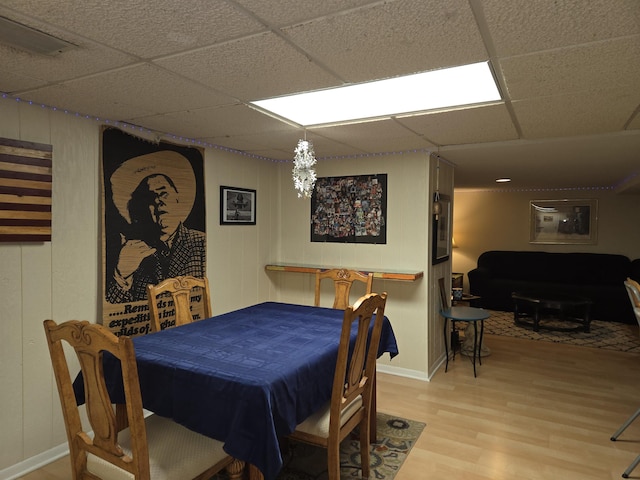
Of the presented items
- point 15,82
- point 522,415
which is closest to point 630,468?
point 522,415

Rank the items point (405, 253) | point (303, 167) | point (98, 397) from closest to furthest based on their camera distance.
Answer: point (98, 397)
point (303, 167)
point (405, 253)

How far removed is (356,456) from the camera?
8.16 ft

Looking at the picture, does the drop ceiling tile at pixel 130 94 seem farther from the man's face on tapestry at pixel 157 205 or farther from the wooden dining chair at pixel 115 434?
the wooden dining chair at pixel 115 434

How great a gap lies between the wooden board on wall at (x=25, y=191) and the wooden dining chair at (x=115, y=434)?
3.31 feet

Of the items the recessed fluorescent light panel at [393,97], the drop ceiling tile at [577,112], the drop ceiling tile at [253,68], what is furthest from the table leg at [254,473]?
the drop ceiling tile at [577,112]

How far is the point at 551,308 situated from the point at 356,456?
4.20m

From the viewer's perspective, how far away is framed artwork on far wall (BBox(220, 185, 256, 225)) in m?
3.72

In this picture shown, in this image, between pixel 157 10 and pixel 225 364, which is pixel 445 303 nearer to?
pixel 225 364

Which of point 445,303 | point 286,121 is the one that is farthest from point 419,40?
point 445,303

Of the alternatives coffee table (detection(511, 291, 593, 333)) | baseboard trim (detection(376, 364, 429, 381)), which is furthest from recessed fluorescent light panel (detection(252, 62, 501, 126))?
coffee table (detection(511, 291, 593, 333))

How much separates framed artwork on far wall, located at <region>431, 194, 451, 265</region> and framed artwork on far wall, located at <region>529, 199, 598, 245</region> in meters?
3.50

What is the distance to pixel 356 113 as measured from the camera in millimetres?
2641

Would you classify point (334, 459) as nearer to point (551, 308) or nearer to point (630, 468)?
point (630, 468)

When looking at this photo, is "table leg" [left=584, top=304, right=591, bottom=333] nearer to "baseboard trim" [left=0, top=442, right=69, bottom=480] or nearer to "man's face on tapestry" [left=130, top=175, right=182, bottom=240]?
"man's face on tapestry" [left=130, top=175, right=182, bottom=240]
